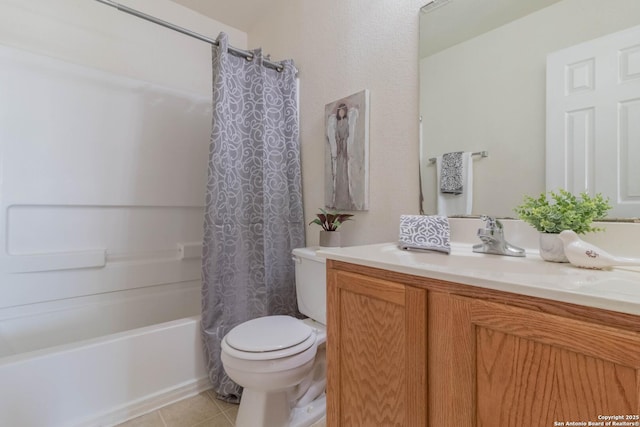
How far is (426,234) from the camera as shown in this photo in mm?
1044

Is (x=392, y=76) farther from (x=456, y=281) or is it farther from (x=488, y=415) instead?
(x=488, y=415)

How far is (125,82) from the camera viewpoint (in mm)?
1854

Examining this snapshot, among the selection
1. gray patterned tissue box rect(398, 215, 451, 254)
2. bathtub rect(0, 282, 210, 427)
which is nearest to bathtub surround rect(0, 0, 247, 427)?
bathtub rect(0, 282, 210, 427)

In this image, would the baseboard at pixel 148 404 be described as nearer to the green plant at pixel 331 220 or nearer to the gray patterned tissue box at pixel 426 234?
the green plant at pixel 331 220

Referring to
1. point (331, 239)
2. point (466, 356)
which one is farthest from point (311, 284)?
point (466, 356)

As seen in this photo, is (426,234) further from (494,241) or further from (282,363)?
(282,363)

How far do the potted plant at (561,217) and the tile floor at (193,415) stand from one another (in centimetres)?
121

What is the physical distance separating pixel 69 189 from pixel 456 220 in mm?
2078

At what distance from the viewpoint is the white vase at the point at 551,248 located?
2.56 feet

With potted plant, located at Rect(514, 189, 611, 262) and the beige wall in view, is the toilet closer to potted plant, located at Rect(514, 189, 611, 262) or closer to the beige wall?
the beige wall

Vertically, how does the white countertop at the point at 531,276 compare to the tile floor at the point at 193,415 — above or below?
above

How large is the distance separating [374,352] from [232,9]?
2442 millimetres

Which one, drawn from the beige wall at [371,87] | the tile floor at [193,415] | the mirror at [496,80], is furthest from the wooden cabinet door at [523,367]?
the tile floor at [193,415]

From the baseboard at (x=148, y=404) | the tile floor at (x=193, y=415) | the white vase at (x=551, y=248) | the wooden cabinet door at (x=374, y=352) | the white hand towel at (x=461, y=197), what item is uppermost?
the white hand towel at (x=461, y=197)
